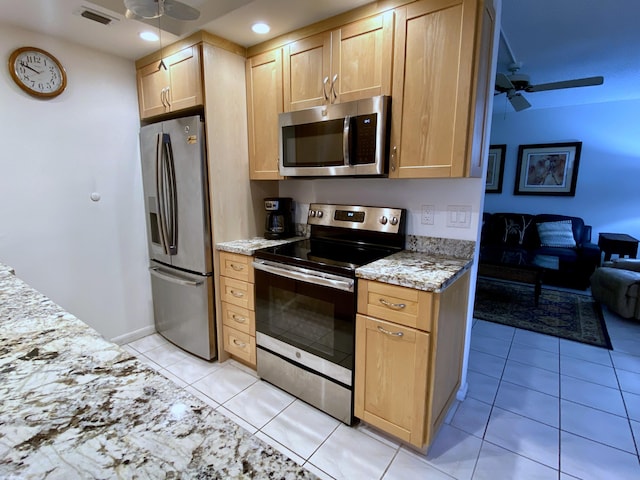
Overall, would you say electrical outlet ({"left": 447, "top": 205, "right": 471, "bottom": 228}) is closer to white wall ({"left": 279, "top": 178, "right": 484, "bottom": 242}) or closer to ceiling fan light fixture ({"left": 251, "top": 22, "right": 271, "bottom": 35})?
white wall ({"left": 279, "top": 178, "right": 484, "bottom": 242})

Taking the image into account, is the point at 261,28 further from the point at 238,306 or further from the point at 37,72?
the point at 238,306

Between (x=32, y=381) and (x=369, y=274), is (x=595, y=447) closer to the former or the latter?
(x=369, y=274)

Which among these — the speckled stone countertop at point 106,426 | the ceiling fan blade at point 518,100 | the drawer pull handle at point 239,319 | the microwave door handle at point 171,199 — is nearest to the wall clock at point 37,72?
the microwave door handle at point 171,199

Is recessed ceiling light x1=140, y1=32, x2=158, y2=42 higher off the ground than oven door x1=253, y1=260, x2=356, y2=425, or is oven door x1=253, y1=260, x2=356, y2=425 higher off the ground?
recessed ceiling light x1=140, y1=32, x2=158, y2=42

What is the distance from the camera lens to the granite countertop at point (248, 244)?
88.2 inches

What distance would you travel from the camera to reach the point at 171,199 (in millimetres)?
2465

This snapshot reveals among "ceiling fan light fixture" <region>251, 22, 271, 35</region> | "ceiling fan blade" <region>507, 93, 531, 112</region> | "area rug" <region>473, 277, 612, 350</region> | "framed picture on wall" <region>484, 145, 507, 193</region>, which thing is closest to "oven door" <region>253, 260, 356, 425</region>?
"ceiling fan light fixture" <region>251, 22, 271, 35</region>

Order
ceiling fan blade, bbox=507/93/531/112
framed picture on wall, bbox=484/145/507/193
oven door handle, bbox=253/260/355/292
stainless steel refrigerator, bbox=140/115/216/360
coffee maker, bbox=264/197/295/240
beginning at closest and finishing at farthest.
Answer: oven door handle, bbox=253/260/355/292, stainless steel refrigerator, bbox=140/115/216/360, coffee maker, bbox=264/197/295/240, ceiling fan blade, bbox=507/93/531/112, framed picture on wall, bbox=484/145/507/193

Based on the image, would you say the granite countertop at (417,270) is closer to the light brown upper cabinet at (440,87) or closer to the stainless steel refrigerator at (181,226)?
the light brown upper cabinet at (440,87)

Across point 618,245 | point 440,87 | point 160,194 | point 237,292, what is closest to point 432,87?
point 440,87

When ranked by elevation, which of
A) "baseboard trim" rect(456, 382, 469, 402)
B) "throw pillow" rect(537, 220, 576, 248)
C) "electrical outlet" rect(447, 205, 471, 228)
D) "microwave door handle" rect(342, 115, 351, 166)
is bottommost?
"baseboard trim" rect(456, 382, 469, 402)

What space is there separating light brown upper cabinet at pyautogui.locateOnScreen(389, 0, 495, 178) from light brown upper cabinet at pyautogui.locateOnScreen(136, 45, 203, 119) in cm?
133

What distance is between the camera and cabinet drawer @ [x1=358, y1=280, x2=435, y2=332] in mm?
1512

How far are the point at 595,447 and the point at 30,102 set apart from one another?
3915 millimetres
